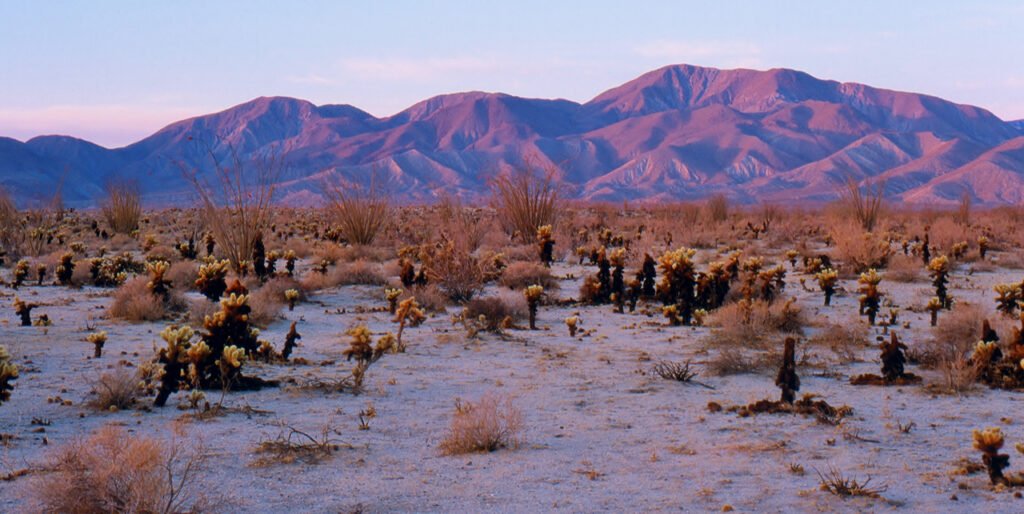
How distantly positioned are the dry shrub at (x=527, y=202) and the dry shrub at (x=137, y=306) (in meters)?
12.1

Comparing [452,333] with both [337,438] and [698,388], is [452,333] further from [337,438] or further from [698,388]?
[337,438]

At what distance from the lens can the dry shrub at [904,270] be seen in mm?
17280

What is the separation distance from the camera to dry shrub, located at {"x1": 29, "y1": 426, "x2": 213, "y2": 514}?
491cm

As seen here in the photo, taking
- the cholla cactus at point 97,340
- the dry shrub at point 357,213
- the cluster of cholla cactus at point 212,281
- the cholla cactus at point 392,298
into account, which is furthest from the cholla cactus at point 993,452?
the dry shrub at point 357,213

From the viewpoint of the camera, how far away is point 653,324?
12430 millimetres

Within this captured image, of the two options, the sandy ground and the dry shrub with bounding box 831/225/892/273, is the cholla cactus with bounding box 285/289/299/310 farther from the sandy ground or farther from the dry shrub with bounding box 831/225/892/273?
the dry shrub with bounding box 831/225/892/273

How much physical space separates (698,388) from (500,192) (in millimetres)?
16891

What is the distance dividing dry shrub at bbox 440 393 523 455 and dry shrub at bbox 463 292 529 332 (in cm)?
469

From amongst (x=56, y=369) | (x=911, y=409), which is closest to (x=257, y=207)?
(x=56, y=369)

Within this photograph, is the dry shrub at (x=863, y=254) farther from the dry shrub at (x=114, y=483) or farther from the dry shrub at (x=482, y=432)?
the dry shrub at (x=114, y=483)

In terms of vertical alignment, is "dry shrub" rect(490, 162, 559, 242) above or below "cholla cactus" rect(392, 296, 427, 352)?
above

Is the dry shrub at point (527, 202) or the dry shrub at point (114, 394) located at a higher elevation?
the dry shrub at point (527, 202)

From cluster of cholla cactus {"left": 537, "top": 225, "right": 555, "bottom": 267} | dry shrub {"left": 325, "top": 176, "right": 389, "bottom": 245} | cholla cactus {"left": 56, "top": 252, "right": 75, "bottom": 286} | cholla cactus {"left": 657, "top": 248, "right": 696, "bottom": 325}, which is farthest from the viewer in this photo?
dry shrub {"left": 325, "top": 176, "right": 389, "bottom": 245}

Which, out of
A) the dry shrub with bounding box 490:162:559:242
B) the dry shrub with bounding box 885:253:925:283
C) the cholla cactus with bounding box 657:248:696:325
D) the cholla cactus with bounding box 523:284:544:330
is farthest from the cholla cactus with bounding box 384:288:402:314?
the dry shrub with bounding box 490:162:559:242
